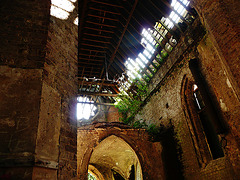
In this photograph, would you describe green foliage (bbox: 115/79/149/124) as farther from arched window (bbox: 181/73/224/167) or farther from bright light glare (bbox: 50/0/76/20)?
bright light glare (bbox: 50/0/76/20)

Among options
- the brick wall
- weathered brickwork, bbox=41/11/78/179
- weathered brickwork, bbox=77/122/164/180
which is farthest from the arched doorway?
the brick wall

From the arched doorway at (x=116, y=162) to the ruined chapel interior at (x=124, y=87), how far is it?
0.26 feet

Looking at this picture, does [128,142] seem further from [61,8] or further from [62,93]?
[61,8]

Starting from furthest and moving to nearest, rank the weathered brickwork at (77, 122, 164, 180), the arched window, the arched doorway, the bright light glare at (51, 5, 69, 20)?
1. the arched doorway
2. the weathered brickwork at (77, 122, 164, 180)
3. the arched window
4. the bright light glare at (51, 5, 69, 20)

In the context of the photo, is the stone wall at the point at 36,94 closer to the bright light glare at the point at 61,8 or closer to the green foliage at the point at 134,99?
the bright light glare at the point at 61,8

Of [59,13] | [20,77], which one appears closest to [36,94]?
[20,77]

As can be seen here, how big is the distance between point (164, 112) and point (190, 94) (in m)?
1.87

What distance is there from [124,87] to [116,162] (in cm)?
532

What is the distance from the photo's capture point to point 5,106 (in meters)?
2.81

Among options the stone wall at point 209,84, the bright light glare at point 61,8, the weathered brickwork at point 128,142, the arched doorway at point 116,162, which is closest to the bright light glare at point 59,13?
the bright light glare at point 61,8

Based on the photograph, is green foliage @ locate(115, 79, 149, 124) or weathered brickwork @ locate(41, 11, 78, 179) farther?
green foliage @ locate(115, 79, 149, 124)

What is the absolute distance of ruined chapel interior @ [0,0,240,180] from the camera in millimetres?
2926

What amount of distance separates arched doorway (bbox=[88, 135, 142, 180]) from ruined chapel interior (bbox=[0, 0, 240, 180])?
8 cm

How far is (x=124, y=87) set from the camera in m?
13.2
